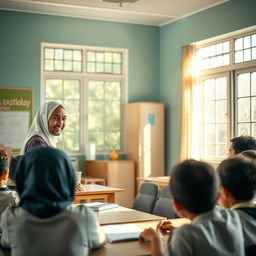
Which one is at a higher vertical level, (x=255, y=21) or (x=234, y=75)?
(x=255, y=21)

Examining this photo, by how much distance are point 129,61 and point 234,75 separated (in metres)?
2.32

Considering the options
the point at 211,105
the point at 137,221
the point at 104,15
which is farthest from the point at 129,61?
the point at 137,221

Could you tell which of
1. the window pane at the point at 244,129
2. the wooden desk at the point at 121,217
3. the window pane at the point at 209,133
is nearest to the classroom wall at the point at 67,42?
the window pane at the point at 209,133

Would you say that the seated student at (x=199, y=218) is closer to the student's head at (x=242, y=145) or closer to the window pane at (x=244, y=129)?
the student's head at (x=242, y=145)

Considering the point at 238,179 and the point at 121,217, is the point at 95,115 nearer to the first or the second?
the point at 121,217

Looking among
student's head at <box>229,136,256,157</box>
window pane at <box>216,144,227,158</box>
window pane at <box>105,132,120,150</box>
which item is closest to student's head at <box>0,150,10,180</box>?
student's head at <box>229,136,256,157</box>

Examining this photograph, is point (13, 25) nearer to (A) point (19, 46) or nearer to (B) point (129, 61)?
(A) point (19, 46)

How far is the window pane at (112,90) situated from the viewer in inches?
358

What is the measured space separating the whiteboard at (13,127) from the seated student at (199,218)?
6309 millimetres

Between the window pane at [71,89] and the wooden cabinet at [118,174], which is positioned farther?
Result: the window pane at [71,89]

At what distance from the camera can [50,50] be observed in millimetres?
8594

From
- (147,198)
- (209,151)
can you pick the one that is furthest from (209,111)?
(147,198)

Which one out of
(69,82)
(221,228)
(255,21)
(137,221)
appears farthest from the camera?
(69,82)

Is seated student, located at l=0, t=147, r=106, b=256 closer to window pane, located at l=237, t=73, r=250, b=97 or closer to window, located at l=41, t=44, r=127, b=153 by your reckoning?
window pane, located at l=237, t=73, r=250, b=97
